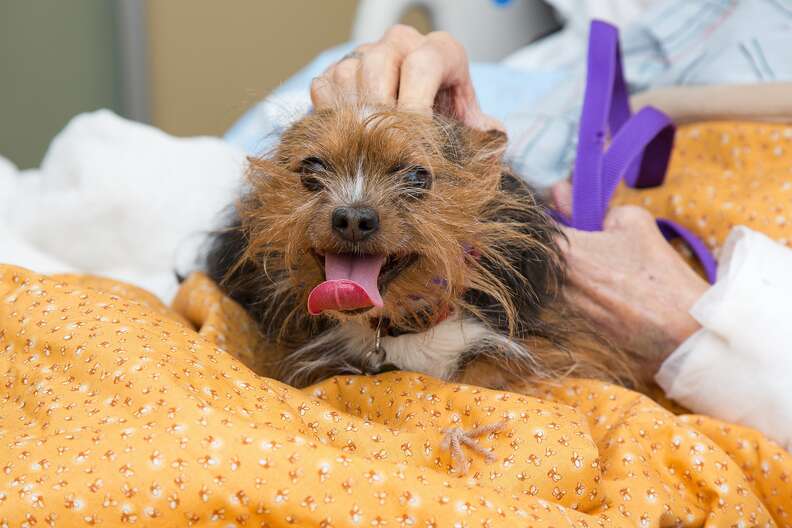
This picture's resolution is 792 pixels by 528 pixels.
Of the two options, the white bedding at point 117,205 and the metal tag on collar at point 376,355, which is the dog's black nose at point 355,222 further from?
the white bedding at point 117,205

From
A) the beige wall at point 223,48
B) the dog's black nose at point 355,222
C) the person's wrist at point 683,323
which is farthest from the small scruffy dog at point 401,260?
the beige wall at point 223,48

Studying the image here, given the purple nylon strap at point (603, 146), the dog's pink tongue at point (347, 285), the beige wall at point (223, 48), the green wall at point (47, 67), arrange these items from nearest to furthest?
1. the dog's pink tongue at point (347, 285)
2. the purple nylon strap at point (603, 146)
3. the green wall at point (47, 67)
4. the beige wall at point (223, 48)

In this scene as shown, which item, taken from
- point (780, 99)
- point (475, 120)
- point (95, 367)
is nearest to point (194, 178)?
point (475, 120)

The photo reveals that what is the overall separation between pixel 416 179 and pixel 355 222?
0.16 metres

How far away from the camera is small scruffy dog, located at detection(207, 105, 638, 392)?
1168 millimetres

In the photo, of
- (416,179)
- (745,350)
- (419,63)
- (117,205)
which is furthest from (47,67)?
(745,350)

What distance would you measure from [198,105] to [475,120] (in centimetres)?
311

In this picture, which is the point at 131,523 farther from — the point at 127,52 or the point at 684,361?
the point at 127,52

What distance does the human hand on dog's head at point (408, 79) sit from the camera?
1.30 meters

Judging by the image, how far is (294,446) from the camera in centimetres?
90

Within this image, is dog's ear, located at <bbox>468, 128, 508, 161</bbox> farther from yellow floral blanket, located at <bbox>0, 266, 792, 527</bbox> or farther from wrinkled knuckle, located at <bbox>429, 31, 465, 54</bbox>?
yellow floral blanket, located at <bbox>0, 266, 792, 527</bbox>

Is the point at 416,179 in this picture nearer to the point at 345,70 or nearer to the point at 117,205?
the point at 345,70

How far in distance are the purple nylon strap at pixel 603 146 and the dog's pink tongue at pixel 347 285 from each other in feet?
1.94

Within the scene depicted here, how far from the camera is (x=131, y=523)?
0.86 metres
